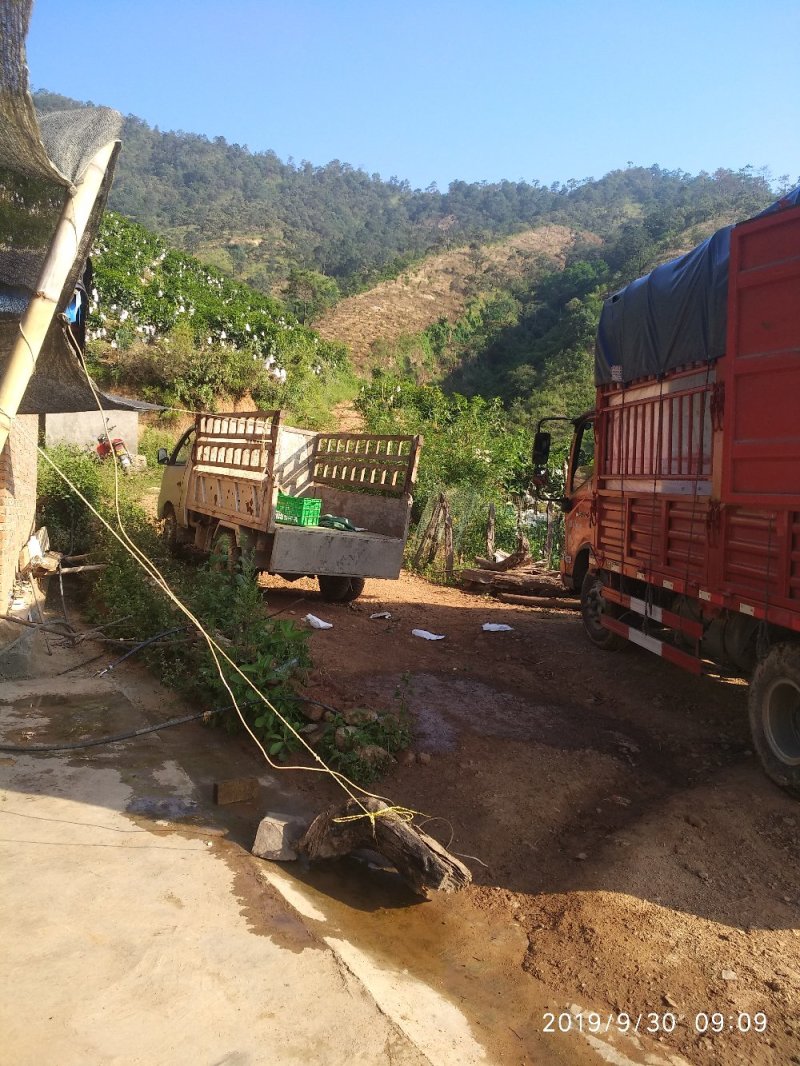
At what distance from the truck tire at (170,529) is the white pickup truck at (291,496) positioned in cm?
2

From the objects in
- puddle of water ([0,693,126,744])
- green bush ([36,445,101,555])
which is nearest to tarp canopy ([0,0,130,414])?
puddle of water ([0,693,126,744])

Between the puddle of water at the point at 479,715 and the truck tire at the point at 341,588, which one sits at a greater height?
the truck tire at the point at 341,588

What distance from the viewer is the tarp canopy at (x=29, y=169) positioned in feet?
7.87

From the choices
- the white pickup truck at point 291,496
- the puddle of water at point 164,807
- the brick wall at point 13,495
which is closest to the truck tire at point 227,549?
the white pickup truck at point 291,496

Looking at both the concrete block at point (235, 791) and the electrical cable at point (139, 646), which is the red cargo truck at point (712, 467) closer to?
→ the concrete block at point (235, 791)

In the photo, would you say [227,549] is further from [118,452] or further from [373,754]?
[118,452]

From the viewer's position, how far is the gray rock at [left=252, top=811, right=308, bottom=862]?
3730 mm

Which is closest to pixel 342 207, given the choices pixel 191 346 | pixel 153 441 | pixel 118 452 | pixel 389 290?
pixel 389 290

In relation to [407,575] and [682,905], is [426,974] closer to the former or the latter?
[682,905]

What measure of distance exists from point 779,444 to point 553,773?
242 centimetres

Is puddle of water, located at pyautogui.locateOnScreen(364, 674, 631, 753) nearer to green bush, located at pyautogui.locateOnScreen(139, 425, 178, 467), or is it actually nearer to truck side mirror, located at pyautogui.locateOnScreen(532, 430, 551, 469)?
truck side mirror, located at pyautogui.locateOnScreen(532, 430, 551, 469)

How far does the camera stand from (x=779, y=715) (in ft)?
15.2

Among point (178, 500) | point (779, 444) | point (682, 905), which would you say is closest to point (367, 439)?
point (178, 500)

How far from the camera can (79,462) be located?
12.7 m
